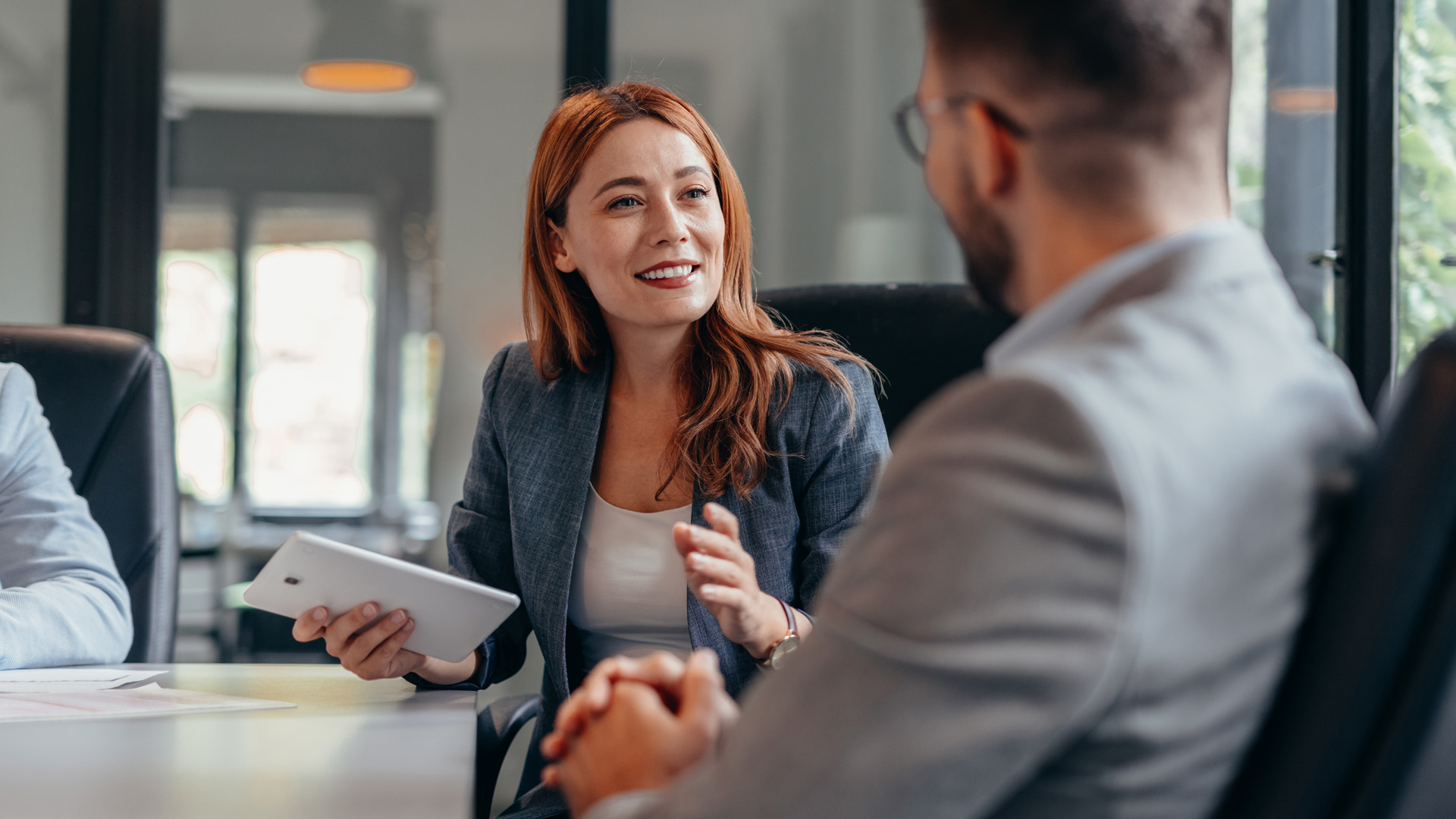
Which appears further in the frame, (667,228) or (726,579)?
(667,228)

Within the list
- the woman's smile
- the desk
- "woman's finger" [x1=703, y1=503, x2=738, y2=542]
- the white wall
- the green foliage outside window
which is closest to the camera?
the desk

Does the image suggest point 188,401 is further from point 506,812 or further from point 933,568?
point 933,568

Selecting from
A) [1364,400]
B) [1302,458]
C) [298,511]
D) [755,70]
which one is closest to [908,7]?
[755,70]

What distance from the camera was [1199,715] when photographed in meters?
0.52

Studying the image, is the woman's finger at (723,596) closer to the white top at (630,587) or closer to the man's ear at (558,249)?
the white top at (630,587)

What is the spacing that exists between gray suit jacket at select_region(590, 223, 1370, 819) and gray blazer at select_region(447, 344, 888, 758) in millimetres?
809

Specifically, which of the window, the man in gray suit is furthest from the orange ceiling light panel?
the man in gray suit

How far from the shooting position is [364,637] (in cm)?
117

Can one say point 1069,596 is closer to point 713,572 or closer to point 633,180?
point 713,572

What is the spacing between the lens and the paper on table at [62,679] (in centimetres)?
115

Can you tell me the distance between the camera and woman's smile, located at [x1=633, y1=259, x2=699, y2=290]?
1487 millimetres

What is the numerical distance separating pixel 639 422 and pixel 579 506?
0.17 metres

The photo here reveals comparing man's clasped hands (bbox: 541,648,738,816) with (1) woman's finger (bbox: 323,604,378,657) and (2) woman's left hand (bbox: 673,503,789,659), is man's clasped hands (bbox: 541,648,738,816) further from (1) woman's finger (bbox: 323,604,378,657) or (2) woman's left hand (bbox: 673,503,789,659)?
(1) woman's finger (bbox: 323,604,378,657)

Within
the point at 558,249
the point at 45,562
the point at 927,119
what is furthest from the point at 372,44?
the point at 927,119
